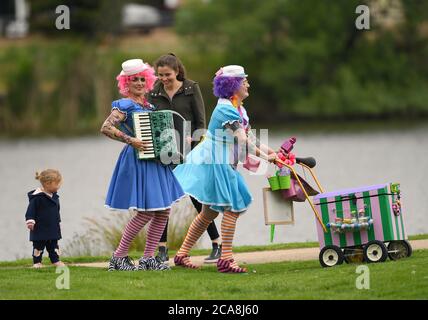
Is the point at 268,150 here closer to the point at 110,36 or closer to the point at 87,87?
the point at 87,87

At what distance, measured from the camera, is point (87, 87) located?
4234 centimetres

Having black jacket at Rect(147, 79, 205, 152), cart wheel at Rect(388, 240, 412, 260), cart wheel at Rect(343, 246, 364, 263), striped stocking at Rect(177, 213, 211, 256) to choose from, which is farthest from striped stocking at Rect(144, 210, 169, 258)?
cart wheel at Rect(388, 240, 412, 260)

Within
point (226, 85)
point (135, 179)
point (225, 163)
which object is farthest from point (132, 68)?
point (225, 163)

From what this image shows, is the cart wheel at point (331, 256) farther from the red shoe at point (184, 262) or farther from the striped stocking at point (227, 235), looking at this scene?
the red shoe at point (184, 262)

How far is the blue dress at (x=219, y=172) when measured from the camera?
395 inches

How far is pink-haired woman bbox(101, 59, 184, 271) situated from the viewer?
993 centimetres

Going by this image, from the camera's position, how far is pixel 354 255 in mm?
10047

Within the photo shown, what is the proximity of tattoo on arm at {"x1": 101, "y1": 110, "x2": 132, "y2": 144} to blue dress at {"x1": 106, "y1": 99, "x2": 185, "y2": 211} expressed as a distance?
0.08 m

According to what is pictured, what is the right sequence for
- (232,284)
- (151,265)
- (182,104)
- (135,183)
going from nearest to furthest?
1. (232,284)
2. (135,183)
3. (151,265)
4. (182,104)

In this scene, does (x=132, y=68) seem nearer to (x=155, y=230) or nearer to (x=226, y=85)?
(x=226, y=85)

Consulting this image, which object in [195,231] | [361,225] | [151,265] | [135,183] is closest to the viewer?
[361,225]

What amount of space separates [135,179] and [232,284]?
1.54 metres

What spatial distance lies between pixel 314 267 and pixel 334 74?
119ft
